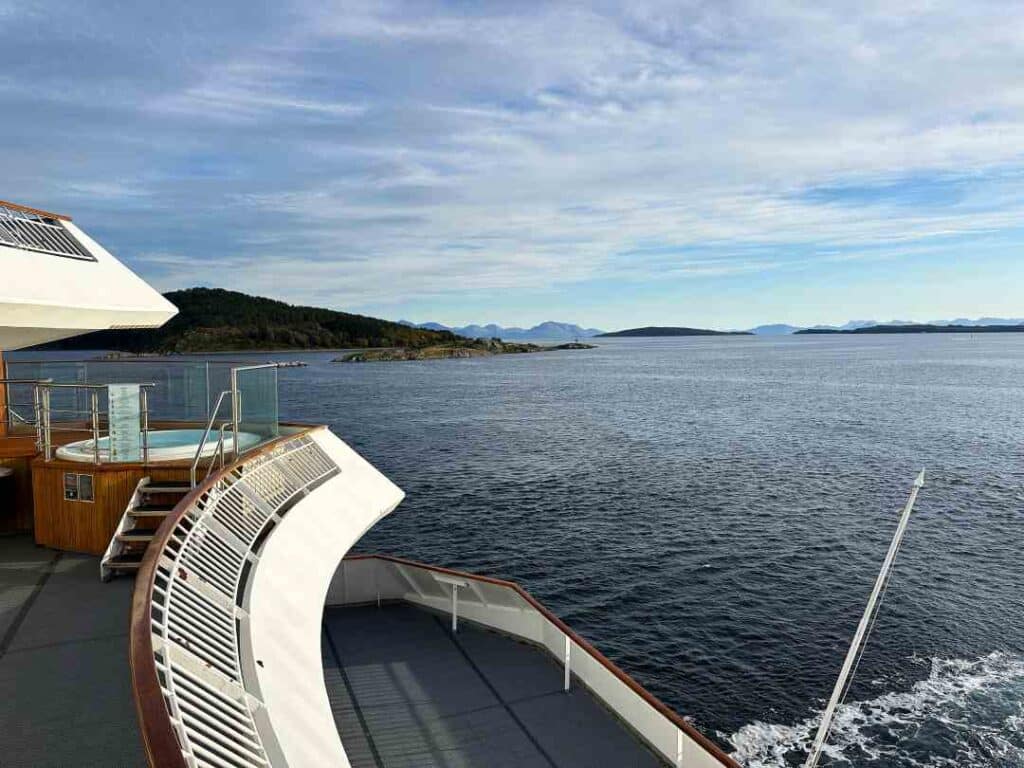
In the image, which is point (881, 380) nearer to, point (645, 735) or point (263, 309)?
point (645, 735)

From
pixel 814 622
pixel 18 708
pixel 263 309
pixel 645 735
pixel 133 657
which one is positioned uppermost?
pixel 263 309

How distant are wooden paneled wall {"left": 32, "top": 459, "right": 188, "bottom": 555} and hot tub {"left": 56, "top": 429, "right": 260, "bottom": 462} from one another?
1.18 feet

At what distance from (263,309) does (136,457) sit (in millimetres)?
179526

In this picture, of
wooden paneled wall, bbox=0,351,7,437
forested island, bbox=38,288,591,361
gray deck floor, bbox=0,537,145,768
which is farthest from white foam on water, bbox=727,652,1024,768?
forested island, bbox=38,288,591,361

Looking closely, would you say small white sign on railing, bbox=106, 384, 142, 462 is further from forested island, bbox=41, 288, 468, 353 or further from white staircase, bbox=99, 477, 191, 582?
forested island, bbox=41, 288, 468, 353

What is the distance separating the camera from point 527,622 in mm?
12281

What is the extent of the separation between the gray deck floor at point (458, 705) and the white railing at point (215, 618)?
3.22 meters

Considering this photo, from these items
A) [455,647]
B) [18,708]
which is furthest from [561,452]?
[18,708]

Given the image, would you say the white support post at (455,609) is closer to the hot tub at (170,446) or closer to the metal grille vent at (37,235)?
the hot tub at (170,446)

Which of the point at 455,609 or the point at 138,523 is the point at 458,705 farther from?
the point at 138,523

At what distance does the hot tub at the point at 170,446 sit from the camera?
987 centimetres

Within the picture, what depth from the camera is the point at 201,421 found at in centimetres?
1305

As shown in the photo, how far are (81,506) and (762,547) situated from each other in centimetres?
2177

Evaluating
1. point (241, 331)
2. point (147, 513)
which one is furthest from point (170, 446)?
point (241, 331)
